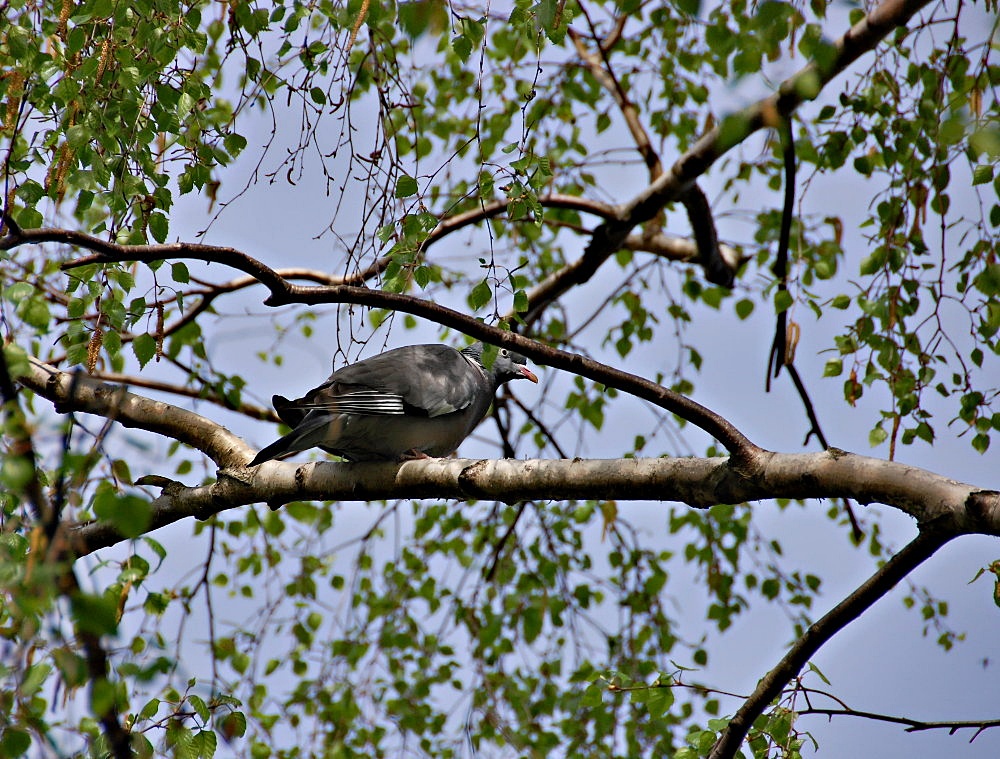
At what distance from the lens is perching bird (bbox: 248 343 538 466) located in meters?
3.54

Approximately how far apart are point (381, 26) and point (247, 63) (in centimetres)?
87

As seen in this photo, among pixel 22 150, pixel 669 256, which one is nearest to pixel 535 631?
pixel 669 256

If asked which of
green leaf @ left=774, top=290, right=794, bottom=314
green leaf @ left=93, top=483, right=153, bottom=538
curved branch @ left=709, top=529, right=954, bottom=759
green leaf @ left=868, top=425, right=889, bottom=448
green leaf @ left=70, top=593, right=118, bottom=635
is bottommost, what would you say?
green leaf @ left=70, top=593, right=118, bottom=635

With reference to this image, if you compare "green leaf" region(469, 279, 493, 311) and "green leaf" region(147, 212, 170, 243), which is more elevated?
"green leaf" region(147, 212, 170, 243)

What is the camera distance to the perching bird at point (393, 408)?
11.6ft

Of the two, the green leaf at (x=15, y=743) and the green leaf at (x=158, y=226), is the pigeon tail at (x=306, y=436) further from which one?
the green leaf at (x=15, y=743)

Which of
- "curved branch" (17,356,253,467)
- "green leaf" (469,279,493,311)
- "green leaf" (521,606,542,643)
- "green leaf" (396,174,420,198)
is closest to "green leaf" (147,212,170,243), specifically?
"curved branch" (17,356,253,467)

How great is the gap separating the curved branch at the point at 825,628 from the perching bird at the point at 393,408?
1.38 m

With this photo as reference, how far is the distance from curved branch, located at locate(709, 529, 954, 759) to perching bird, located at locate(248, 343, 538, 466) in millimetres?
1385

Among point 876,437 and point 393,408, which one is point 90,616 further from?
point 876,437

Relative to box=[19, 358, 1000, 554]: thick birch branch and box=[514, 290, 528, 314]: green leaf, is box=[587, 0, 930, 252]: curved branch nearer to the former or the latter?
box=[514, 290, 528, 314]: green leaf

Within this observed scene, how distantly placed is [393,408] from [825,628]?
2.02 metres

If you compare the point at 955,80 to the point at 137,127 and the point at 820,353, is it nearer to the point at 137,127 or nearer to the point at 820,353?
the point at 820,353

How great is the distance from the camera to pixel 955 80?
12.0 ft
